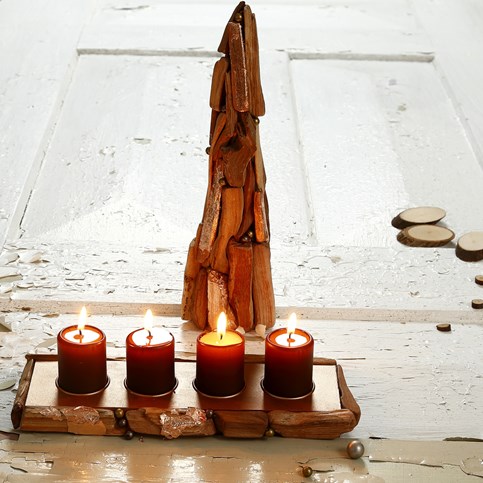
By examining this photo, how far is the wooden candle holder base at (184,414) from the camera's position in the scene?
127 centimetres

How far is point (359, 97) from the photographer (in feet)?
8.11

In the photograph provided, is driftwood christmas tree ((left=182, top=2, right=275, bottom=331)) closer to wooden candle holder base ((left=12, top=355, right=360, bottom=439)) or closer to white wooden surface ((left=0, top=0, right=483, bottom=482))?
white wooden surface ((left=0, top=0, right=483, bottom=482))

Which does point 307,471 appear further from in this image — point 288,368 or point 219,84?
point 219,84

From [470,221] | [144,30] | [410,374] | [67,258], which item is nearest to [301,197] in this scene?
[470,221]

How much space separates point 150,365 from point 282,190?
841 mm

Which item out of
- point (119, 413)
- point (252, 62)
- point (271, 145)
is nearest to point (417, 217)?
point (271, 145)

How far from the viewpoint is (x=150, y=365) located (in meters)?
1.28

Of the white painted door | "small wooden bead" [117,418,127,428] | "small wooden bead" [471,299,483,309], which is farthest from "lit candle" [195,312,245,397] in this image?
"small wooden bead" [471,299,483,309]

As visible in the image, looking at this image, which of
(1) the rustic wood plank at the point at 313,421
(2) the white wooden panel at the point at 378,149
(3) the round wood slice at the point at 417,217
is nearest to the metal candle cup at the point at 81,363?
(1) the rustic wood plank at the point at 313,421

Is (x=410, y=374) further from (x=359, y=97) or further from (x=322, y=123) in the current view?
(x=359, y=97)

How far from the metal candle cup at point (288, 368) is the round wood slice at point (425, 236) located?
2.00 feet

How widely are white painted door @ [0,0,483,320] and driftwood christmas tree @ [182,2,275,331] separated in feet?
0.40

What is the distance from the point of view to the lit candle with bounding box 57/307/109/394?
1.28 m

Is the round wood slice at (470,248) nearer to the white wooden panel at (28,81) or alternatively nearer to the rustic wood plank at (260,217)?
the rustic wood plank at (260,217)
